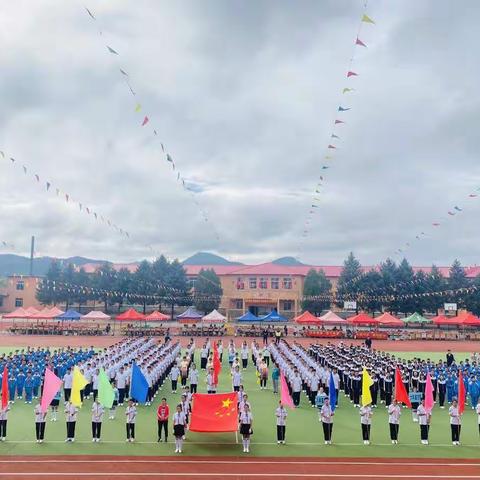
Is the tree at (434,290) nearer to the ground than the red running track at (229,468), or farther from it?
farther from it

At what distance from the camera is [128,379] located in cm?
2066

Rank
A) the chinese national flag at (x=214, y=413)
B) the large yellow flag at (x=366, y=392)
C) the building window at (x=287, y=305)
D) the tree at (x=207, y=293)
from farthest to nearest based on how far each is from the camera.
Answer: the building window at (x=287, y=305) → the tree at (x=207, y=293) → the large yellow flag at (x=366, y=392) → the chinese national flag at (x=214, y=413)

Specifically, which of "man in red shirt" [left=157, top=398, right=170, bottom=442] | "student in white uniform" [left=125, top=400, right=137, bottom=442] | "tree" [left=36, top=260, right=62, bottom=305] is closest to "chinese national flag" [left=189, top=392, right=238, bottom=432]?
"man in red shirt" [left=157, top=398, right=170, bottom=442]

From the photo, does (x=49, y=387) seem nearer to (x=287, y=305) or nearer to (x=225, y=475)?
(x=225, y=475)

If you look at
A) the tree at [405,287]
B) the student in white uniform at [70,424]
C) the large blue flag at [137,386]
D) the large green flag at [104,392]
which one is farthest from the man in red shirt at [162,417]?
the tree at [405,287]

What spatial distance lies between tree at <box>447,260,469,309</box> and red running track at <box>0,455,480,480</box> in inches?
2248

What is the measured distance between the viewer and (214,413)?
49.1 ft

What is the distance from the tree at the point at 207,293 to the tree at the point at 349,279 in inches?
644

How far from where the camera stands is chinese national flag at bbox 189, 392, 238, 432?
14664 millimetres

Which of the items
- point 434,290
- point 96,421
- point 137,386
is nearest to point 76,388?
point 96,421

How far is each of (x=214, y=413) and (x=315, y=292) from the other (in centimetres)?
6068

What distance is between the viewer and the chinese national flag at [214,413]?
1466 centimetres

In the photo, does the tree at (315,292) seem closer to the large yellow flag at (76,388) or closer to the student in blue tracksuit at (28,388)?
the student in blue tracksuit at (28,388)

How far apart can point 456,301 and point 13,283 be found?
213 ft
